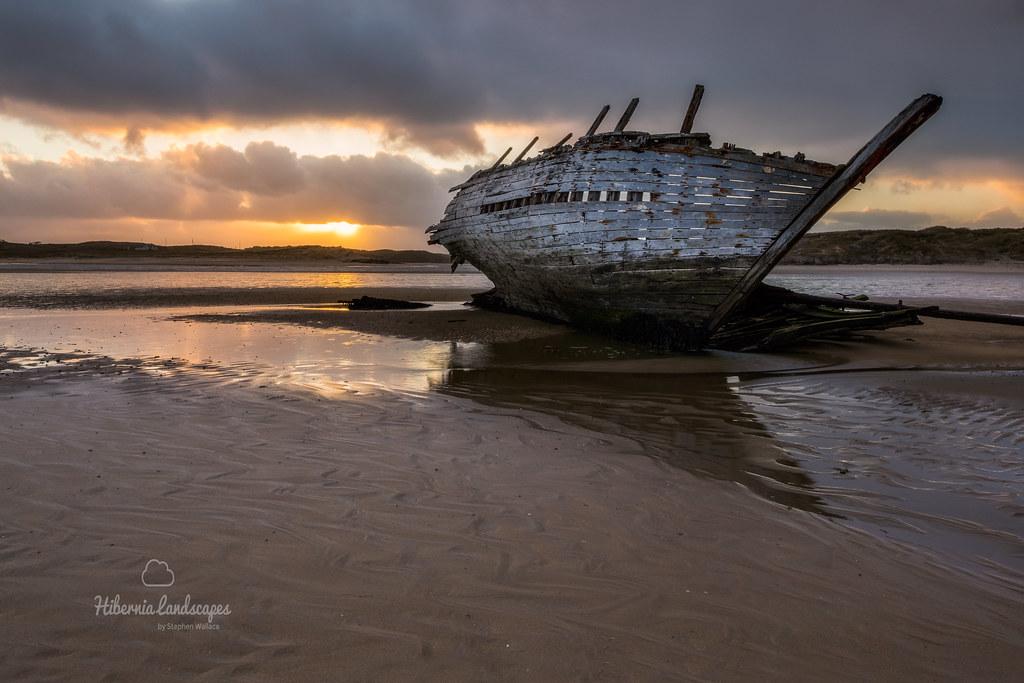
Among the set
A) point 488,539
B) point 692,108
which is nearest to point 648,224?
point 692,108

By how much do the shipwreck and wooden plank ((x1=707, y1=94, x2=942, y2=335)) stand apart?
2 cm

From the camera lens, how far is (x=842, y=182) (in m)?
9.82

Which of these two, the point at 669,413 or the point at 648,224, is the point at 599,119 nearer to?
the point at 648,224

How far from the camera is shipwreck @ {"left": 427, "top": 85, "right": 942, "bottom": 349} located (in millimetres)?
10250

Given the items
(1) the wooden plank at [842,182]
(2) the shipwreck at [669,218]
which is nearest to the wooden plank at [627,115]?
(2) the shipwreck at [669,218]

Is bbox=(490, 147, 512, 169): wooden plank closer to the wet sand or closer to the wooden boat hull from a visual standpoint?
the wooden boat hull

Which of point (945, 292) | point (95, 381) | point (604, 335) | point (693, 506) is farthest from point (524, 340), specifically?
point (945, 292)

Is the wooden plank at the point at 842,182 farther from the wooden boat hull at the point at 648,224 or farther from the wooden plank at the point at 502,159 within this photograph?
the wooden plank at the point at 502,159

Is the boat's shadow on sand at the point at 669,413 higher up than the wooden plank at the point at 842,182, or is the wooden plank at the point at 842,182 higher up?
the wooden plank at the point at 842,182

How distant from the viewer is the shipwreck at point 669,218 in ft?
33.6

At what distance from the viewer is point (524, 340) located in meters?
13.3

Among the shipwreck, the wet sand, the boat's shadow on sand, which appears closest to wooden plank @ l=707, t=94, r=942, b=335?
the shipwreck

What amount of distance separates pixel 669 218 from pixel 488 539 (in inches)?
346

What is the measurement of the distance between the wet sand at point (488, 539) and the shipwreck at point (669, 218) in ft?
12.9
